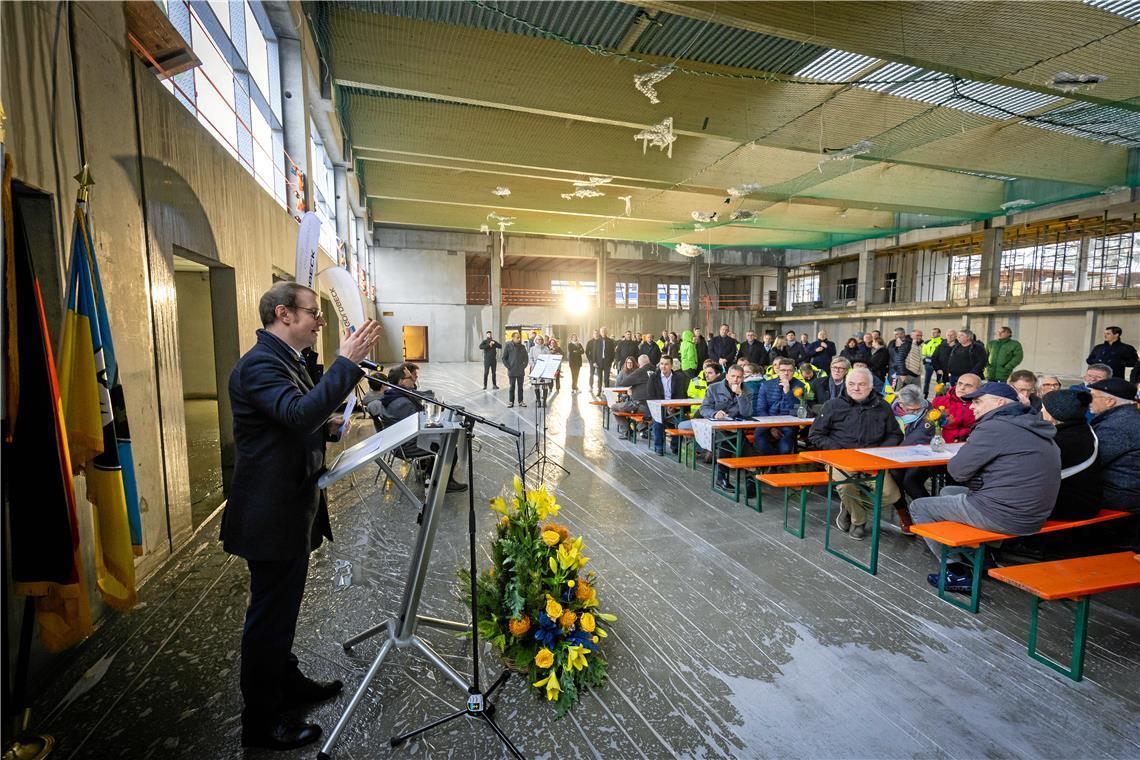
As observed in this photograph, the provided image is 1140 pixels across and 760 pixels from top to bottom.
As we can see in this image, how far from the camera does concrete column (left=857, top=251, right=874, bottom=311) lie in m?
19.1

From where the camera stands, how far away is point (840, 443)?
422 cm

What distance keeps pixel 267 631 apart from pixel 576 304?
22275mm

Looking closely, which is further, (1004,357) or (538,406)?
(1004,357)

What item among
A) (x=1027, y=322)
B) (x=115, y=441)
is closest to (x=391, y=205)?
(x=115, y=441)

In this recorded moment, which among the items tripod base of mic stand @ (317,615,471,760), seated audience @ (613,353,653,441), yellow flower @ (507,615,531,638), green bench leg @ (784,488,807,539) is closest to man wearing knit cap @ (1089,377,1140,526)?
green bench leg @ (784,488,807,539)

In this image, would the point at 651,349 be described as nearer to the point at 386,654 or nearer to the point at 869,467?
the point at 869,467

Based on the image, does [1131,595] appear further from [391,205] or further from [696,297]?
[696,297]

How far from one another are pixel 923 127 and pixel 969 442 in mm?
6261

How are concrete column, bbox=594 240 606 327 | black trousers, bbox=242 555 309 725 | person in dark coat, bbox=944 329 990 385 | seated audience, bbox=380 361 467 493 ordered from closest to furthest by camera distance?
black trousers, bbox=242 555 309 725 → seated audience, bbox=380 361 467 493 → person in dark coat, bbox=944 329 990 385 → concrete column, bbox=594 240 606 327

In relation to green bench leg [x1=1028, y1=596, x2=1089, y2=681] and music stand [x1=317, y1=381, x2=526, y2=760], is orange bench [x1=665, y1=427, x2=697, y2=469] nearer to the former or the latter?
green bench leg [x1=1028, y1=596, x2=1089, y2=681]

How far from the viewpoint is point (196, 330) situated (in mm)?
9727

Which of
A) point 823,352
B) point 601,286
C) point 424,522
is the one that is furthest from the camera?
point 601,286

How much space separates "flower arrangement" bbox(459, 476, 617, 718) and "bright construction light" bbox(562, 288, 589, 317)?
70.3 ft

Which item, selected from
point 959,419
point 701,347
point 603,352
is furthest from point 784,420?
point 701,347
